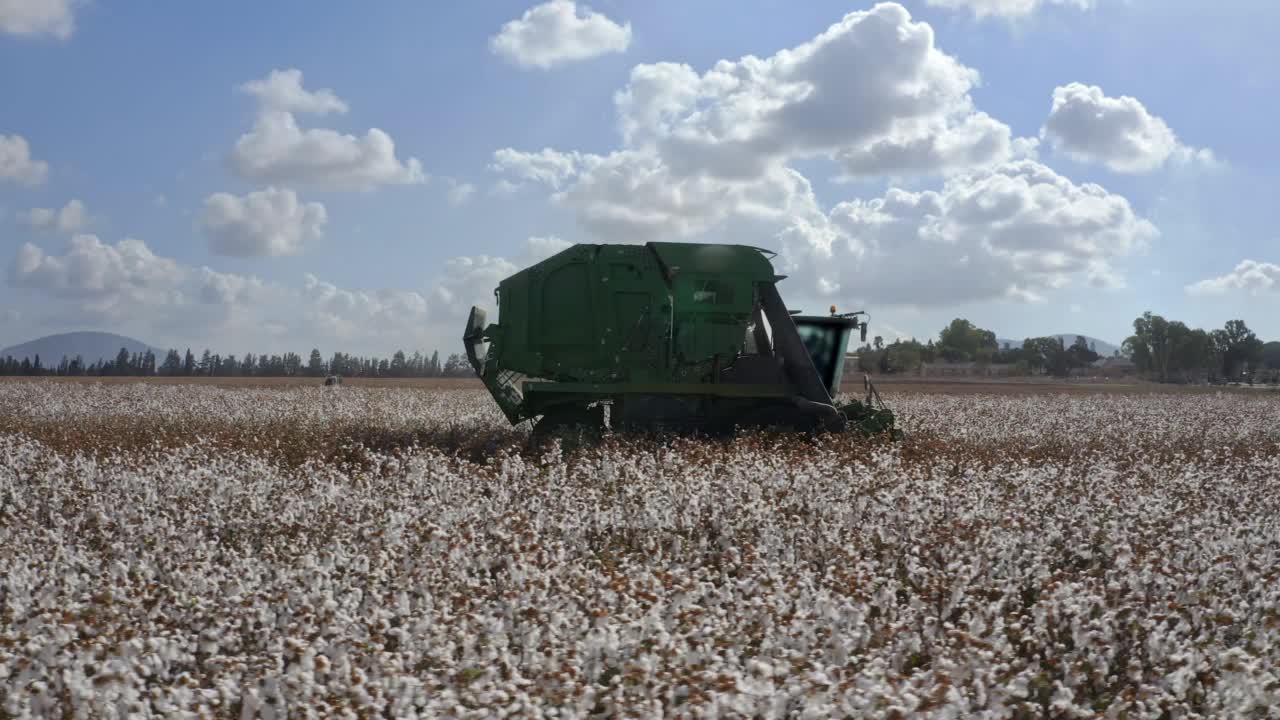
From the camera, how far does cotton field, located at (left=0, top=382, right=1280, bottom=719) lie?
411 centimetres

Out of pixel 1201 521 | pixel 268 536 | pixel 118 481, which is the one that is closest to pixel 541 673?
pixel 268 536

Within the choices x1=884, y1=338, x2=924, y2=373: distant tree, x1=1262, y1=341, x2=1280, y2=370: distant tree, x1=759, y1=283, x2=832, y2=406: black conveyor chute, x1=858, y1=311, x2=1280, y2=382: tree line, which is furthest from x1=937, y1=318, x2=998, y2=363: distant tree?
x1=759, y1=283, x2=832, y2=406: black conveyor chute

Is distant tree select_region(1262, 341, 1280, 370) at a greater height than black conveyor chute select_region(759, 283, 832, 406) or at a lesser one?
greater

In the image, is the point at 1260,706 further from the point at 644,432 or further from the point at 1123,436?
the point at 1123,436

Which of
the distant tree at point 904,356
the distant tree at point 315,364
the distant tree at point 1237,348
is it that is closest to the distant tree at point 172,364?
the distant tree at point 315,364

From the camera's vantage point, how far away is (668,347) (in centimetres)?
1368

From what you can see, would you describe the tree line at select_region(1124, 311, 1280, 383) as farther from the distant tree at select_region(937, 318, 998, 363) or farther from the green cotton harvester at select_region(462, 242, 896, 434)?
the green cotton harvester at select_region(462, 242, 896, 434)

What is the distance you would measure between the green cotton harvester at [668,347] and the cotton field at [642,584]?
776 millimetres

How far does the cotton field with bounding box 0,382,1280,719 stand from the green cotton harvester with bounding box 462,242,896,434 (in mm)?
776

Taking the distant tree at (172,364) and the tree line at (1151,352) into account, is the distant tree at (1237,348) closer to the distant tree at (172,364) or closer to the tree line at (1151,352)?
the tree line at (1151,352)

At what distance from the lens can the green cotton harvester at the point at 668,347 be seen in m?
13.6

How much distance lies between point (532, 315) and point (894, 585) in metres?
9.22

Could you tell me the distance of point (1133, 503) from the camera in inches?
343

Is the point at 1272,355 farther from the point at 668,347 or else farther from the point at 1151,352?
the point at 668,347
